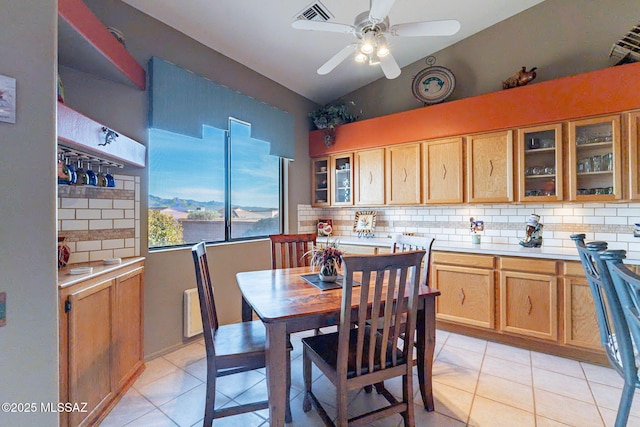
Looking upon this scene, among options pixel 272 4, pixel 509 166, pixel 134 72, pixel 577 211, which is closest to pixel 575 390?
pixel 577 211

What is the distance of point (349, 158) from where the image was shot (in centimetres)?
412

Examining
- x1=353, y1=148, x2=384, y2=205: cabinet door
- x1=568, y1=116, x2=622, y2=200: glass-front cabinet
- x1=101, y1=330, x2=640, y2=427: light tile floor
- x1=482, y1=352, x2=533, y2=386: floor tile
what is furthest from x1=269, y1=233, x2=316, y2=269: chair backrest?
x1=568, y1=116, x2=622, y2=200: glass-front cabinet

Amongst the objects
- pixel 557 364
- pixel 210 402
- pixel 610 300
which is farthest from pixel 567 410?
pixel 210 402

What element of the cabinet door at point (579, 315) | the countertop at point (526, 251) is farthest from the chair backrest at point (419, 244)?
the cabinet door at point (579, 315)

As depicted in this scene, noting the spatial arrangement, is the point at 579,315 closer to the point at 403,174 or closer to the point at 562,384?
the point at 562,384

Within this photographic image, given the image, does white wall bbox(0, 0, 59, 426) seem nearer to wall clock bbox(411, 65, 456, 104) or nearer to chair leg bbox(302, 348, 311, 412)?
chair leg bbox(302, 348, 311, 412)

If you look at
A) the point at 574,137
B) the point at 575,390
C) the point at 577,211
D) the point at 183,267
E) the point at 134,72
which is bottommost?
the point at 575,390

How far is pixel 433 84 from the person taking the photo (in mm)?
3523

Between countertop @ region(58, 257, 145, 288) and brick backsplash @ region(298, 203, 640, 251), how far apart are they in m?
2.40

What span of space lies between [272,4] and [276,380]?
2892 millimetres

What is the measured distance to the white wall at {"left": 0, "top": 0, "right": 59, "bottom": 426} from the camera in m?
0.99

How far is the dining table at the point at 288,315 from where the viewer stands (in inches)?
54.4

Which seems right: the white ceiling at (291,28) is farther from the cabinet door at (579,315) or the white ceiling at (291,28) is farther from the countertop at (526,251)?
the cabinet door at (579,315)

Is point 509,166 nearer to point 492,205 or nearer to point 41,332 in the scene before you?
point 492,205
